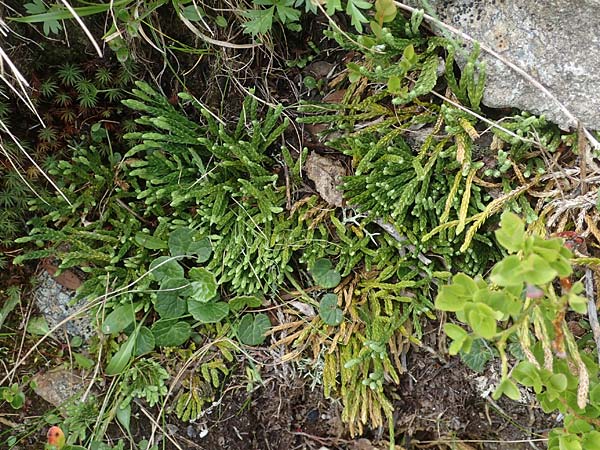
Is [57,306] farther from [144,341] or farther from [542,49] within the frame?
[542,49]

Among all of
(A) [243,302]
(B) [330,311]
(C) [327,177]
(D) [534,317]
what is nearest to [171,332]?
(A) [243,302]

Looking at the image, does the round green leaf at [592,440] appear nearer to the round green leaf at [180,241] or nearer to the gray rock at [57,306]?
the round green leaf at [180,241]

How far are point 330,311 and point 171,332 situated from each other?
0.75m

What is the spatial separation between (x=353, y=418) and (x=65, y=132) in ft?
6.21

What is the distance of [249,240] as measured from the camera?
2.63 meters

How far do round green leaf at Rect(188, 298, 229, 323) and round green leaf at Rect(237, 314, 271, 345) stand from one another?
4.2 inches

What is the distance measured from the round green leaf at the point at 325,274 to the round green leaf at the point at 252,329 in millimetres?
321

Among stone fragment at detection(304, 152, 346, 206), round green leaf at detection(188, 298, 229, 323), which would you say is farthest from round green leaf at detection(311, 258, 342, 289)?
round green leaf at detection(188, 298, 229, 323)

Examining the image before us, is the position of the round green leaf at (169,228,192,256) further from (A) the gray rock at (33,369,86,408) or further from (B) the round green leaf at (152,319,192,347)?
(A) the gray rock at (33,369,86,408)

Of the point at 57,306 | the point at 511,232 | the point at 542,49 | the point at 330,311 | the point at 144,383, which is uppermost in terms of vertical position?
the point at 542,49

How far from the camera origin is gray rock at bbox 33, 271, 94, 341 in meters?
2.75

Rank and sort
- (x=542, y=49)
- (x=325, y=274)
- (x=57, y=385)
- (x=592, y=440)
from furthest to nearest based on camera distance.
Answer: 1. (x=57, y=385)
2. (x=325, y=274)
3. (x=542, y=49)
4. (x=592, y=440)

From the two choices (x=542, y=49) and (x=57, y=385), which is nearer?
(x=542, y=49)

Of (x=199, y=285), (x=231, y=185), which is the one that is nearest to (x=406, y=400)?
(x=199, y=285)
